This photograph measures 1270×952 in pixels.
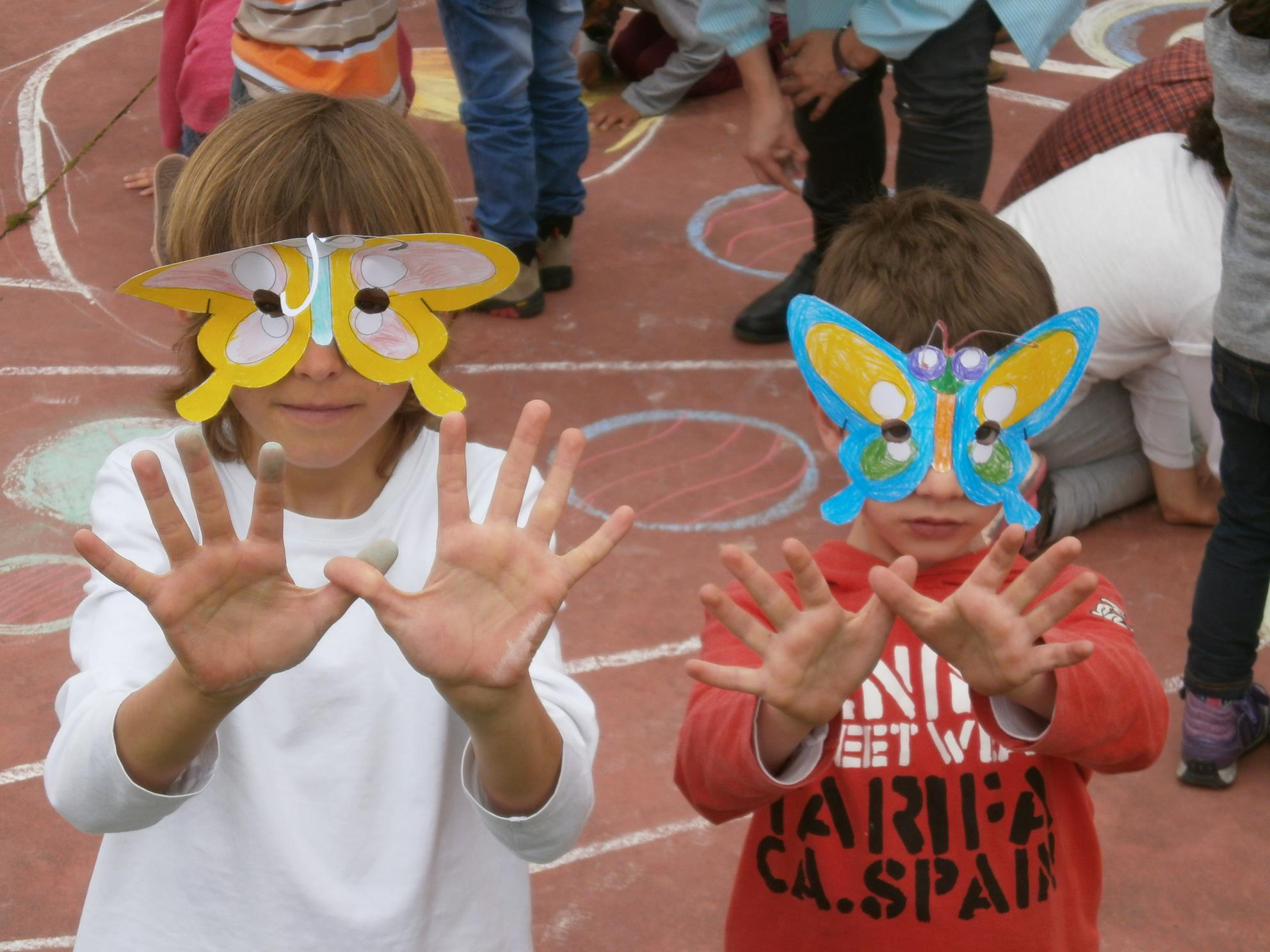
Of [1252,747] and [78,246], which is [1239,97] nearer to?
[1252,747]

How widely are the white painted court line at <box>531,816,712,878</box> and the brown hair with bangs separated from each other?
3.88ft

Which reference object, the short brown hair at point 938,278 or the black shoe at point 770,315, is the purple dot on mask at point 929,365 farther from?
the black shoe at point 770,315

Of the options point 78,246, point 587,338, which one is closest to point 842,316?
point 587,338

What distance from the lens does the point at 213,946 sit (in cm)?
165

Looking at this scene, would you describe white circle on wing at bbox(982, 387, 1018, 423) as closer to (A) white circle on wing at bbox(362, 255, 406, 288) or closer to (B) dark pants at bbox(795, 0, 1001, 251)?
(A) white circle on wing at bbox(362, 255, 406, 288)

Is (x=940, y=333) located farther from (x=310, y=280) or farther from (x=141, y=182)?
(x=141, y=182)

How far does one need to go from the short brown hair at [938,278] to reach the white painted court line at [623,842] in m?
1.25

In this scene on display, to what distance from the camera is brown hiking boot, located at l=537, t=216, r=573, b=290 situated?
4.60 meters

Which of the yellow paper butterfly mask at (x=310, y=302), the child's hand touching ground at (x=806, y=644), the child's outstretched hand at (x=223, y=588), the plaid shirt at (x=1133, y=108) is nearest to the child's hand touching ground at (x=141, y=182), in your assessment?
the plaid shirt at (x=1133, y=108)

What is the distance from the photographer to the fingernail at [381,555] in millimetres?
1498

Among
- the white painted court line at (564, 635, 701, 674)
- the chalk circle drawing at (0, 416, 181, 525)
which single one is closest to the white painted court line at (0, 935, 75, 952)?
the white painted court line at (564, 635, 701, 674)

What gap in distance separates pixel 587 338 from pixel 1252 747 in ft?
7.26

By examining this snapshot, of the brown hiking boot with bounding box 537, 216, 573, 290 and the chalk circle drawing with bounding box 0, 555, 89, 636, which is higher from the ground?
the chalk circle drawing with bounding box 0, 555, 89, 636

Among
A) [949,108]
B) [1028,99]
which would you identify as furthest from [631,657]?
[1028,99]
